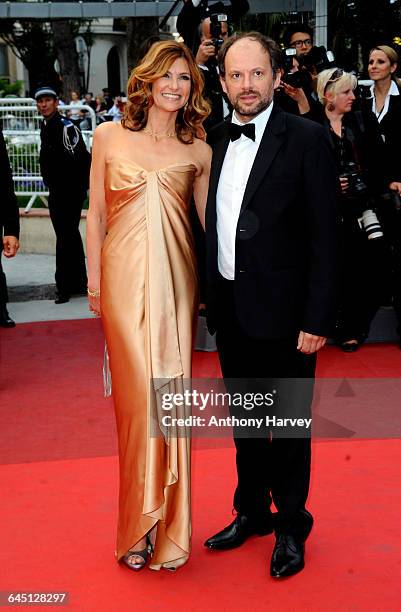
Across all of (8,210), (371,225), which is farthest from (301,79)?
(8,210)

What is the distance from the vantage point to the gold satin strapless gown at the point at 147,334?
3422 mm

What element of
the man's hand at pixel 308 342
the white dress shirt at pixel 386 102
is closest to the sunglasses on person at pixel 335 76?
the white dress shirt at pixel 386 102

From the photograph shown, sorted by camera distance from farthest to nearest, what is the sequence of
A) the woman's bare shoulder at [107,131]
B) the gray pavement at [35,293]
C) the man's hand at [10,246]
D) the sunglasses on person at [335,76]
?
1. the gray pavement at [35,293]
2. the sunglasses on person at [335,76]
3. the man's hand at [10,246]
4. the woman's bare shoulder at [107,131]

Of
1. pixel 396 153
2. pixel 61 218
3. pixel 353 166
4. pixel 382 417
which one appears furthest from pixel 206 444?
pixel 61 218

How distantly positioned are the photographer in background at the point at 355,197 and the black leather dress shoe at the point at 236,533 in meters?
2.87

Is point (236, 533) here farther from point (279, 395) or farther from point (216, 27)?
point (216, 27)

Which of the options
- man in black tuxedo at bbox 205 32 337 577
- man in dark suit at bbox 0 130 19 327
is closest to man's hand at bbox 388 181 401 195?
man in dark suit at bbox 0 130 19 327

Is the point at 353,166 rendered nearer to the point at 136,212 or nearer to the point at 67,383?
the point at 67,383

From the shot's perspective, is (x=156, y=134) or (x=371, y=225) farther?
(x=371, y=225)

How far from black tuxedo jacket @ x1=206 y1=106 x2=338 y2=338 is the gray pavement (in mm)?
4722

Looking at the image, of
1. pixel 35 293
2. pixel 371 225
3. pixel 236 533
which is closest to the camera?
pixel 236 533

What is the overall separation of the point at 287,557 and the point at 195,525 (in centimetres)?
56

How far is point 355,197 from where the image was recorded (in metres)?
6.29

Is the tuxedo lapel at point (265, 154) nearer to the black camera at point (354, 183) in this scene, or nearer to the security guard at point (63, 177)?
the black camera at point (354, 183)
